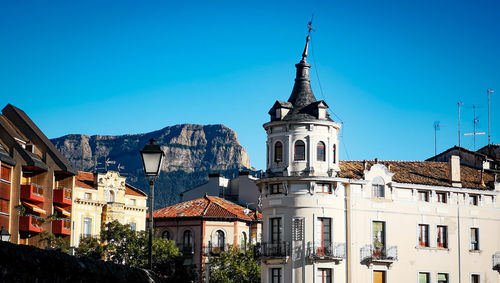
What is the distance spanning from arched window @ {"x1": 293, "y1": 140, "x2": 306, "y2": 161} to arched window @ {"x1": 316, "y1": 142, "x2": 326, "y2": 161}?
3.15ft

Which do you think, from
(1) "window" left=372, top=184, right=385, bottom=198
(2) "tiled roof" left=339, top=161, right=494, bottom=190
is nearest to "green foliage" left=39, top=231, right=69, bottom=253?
(2) "tiled roof" left=339, top=161, right=494, bottom=190

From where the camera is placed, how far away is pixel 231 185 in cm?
10675

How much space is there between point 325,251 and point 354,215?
372cm

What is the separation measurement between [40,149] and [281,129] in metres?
20.0

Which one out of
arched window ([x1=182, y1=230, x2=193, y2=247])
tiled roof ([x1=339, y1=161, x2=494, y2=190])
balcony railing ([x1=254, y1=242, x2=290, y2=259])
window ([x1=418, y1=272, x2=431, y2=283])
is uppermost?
tiled roof ([x1=339, y1=161, x2=494, y2=190])

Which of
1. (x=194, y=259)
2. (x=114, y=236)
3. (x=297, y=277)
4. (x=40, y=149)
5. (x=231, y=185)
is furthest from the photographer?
(x=231, y=185)

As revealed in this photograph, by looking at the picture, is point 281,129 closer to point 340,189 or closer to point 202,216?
point 340,189

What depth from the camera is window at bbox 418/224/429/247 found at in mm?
68938

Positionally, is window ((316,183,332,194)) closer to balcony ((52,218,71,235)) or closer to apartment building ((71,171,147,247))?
balcony ((52,218,71,235))

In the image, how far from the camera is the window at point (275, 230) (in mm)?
65500

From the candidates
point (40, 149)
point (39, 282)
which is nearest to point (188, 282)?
point (40, 149)

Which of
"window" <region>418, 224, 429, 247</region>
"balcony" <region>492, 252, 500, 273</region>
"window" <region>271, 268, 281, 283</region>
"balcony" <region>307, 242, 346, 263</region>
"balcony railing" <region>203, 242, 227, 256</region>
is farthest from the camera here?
"balcony railing" <region>203, 242, 227, 256</region>

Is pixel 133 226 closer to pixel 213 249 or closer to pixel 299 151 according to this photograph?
pixel 213 249

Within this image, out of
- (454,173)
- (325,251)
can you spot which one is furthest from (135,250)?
(454,173)
